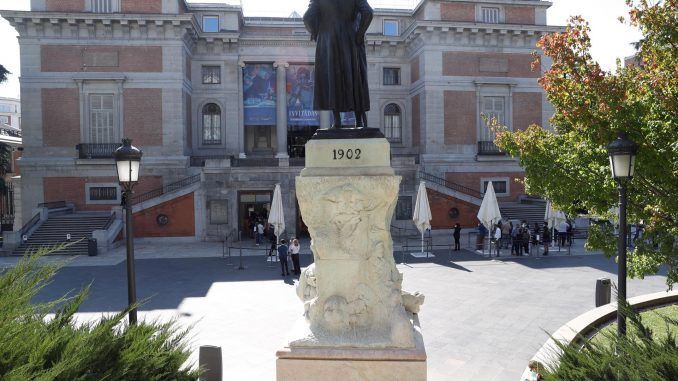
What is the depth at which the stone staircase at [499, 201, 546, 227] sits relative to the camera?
94.9 ft

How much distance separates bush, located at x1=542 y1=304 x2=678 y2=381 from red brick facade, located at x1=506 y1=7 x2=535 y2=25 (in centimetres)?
3294

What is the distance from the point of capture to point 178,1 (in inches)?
1174

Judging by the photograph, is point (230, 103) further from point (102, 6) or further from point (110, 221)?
point (110, 221)

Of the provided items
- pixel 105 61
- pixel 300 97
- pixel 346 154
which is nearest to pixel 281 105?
pixel 300 97

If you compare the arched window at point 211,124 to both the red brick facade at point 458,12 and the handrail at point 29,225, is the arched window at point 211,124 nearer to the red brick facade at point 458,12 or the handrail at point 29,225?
the handrail at point 29,225

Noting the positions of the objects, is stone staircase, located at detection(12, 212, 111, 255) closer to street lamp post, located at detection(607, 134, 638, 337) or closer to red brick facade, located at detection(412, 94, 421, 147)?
red brick facade, located at detection(412, 94, 421, 147)

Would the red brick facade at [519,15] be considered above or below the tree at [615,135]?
above

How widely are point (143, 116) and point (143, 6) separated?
6335 millimetres

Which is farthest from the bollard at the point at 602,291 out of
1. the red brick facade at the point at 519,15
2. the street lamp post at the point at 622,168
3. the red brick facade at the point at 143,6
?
the red brick facade at the point at 143,6

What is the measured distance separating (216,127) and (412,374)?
102 ft

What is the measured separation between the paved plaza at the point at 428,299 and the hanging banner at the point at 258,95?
13595 mm

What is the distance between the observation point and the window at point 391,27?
36469 millimetres

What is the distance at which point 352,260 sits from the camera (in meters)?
6.11

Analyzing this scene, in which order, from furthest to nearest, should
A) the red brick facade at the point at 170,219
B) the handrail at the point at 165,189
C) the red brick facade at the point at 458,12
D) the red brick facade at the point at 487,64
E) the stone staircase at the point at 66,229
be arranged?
the red brick facade at the point at 487,64, the red brick facade at the point at 458,12, the handrail at the point at 165,189, the red brick facade at the point at 170,219, the stone staircase at the point at 66,229
